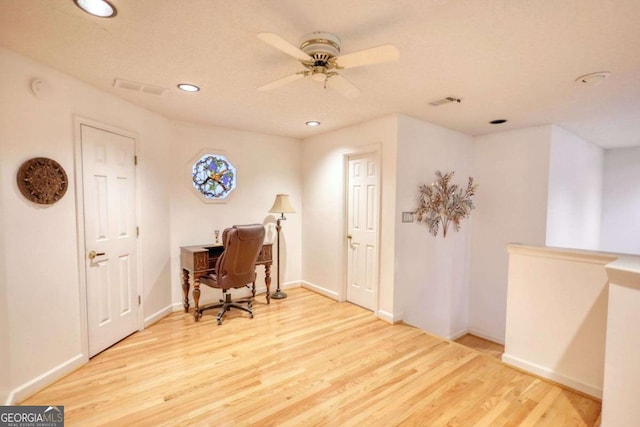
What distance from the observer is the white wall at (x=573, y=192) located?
382 cm

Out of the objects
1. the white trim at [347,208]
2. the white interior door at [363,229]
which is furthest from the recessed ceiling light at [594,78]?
the white interior door at [363,229]

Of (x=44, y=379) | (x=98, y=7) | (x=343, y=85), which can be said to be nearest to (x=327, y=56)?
(x=343, y=85)

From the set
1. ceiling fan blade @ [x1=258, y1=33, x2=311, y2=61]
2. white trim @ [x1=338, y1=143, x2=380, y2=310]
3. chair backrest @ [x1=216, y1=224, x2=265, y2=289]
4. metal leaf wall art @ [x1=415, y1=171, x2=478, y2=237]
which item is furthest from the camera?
metal leaf wall art @ [x1=415, y1=171, x2=478, y2=237]

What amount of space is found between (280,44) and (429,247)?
10.3ft

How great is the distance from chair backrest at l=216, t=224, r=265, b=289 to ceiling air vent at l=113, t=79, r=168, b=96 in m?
1.47

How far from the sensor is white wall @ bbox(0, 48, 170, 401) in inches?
78.0

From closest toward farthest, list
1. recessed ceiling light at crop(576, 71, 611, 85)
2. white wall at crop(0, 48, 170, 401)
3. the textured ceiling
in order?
1. the textured ceiling
2. white wall at crop(0, 48, 170, 401)
3. recessed ceiling light at crop(576, 71, 611, 85)

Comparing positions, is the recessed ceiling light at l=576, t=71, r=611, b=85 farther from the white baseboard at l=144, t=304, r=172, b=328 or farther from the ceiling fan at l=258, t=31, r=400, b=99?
the white baseboard at l=144, t=304, r=172, b=328

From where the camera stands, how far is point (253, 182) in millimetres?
4328

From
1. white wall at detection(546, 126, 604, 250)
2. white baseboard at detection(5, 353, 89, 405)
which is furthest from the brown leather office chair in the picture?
white wall at detection(546, 126, 604, 250)

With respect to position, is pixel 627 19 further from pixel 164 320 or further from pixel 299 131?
pixel 164 320

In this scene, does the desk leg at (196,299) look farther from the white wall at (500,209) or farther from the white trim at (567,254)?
the white wall at (500,209)

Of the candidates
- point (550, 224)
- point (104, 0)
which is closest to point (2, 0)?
point (104, 0)

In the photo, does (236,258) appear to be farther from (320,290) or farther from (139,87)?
(139,87)
